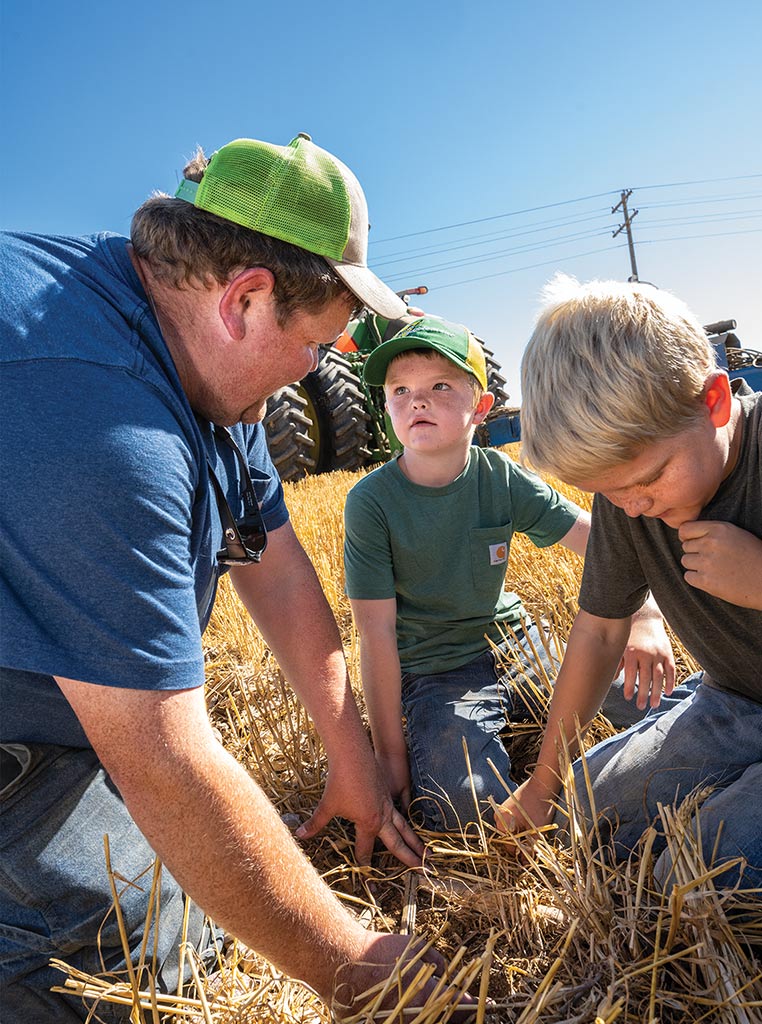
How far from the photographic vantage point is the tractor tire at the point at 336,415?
7965 millimetres

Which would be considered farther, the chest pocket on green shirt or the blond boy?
the chest pocket on green shirt

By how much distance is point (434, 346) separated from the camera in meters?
2.09

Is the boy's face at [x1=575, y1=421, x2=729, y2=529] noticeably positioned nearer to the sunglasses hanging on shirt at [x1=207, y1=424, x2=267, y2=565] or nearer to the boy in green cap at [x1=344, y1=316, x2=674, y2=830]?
the sunglasses hanging on shirt at [x1=207, y1=424, x2=267, y2=565]

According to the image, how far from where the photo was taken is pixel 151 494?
104 cm

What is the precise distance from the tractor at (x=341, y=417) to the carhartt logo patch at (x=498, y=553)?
5.28 meters

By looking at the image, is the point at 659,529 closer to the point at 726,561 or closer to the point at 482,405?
the point at 726,561

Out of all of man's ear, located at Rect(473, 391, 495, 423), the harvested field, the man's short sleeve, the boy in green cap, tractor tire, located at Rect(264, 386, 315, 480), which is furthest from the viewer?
tractor tire, located at Rect(264, 386, 315, 480)

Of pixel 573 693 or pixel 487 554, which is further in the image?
pixel 487 554

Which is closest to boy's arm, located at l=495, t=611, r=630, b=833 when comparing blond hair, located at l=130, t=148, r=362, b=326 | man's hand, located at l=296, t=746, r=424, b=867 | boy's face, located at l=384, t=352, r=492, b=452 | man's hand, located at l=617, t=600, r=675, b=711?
man's hand, located at l=617, t=600, r=675, b=711

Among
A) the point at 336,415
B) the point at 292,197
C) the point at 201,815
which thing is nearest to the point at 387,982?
the point at 201,815

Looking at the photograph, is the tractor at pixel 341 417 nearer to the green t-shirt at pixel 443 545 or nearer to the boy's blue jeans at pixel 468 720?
the green t-shirt at pixel 443 545

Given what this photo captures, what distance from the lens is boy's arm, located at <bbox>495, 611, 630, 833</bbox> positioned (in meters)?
1.68

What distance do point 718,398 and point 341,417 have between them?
269 inches

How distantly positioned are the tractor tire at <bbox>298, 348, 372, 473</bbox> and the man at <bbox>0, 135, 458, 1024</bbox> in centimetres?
620
